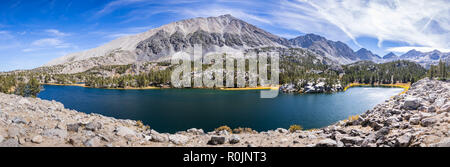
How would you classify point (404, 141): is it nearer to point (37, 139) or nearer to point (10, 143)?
point (37, 139)

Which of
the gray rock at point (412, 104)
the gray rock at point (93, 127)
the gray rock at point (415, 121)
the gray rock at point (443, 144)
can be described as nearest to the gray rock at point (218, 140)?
the gray rock at point (93, 127)

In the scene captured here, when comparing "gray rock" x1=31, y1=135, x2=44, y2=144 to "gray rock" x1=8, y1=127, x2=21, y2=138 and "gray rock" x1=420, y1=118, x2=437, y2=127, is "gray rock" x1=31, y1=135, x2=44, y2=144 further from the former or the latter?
"gray rock" x1=420, y1=118, x2=437, y2=127

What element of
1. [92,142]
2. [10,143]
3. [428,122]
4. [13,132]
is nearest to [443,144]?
[428,122]

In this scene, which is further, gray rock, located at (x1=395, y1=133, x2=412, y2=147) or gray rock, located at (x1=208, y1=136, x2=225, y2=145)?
gray rock, located at (x1=208, y1=136, x2=225, y2=145)

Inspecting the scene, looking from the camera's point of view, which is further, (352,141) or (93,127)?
(93,127)

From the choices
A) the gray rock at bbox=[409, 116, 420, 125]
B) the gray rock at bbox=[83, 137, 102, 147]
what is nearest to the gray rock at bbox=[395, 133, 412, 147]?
the gray rock at bbox=[409, 116, 420, 125]


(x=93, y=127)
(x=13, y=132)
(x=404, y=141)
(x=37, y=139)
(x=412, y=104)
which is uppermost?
(x=412, y=104)

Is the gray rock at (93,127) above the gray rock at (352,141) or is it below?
above

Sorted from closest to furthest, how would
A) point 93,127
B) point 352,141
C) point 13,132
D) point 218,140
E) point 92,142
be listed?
1. point 13,132
2. point 92,142
3. point 352,141
4. point 93,127
5. point 218,140

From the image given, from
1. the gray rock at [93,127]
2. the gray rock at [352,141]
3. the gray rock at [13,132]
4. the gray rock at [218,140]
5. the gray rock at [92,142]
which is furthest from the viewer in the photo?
the gray rock at [218,140]

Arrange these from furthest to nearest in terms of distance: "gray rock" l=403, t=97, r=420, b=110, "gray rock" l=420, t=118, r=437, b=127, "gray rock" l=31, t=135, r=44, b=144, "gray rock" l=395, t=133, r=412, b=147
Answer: "gray rock" l=403, t=97, r=420, b=110, "gray rock" l=420, t=118, r=437, b=127, "gray rock" l=395, t=133, r=412, b=147, "gray rock" l=31, t=135, r=44, b=144

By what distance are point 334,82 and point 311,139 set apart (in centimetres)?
10378

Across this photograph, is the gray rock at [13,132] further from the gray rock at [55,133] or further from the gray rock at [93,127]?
the gray rock at [93,127]
